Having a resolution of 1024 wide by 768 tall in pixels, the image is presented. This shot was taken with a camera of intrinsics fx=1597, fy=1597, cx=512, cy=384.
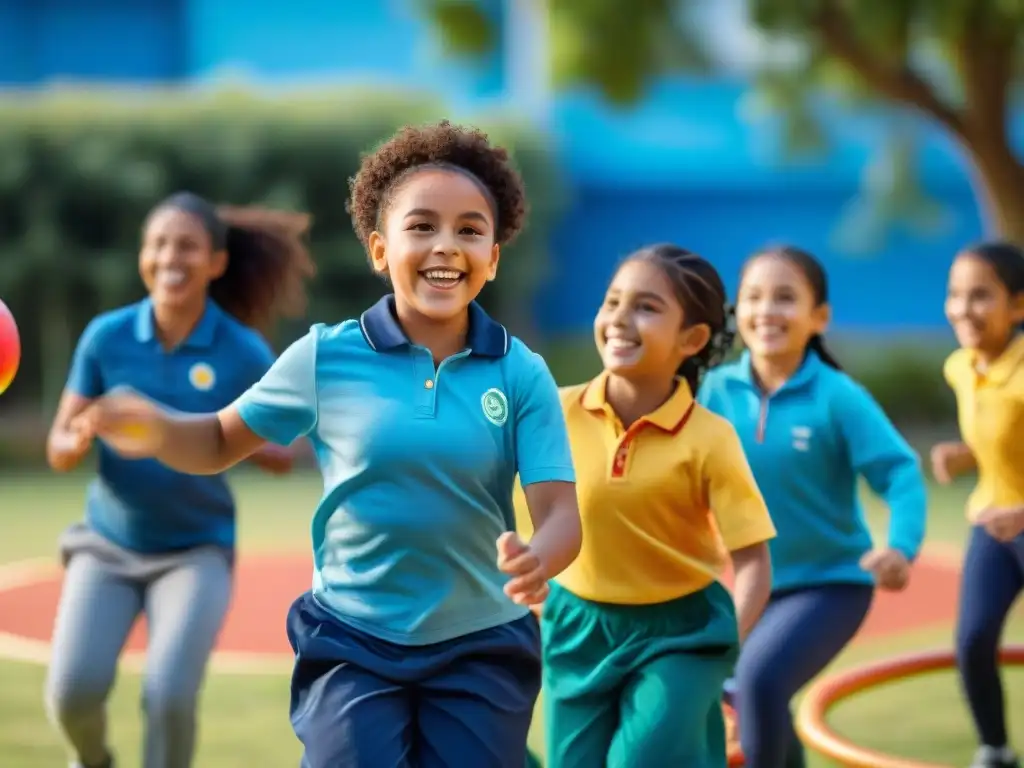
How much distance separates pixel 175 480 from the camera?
4.89m

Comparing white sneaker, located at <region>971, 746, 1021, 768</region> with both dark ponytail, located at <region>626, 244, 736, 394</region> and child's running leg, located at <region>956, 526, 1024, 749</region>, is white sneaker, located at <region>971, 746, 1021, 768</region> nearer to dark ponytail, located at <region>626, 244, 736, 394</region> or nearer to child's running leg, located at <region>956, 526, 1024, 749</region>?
child's running leg, located at <region>956, 526, 1024, 749</region>

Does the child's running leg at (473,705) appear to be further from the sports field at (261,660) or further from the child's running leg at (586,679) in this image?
the sports field at (261,660)

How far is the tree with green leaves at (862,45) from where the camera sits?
12656 mm

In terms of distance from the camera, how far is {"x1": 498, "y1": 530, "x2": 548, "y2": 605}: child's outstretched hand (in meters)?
2.83

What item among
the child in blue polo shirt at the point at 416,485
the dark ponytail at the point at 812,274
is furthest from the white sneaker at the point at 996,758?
the child in blue polo shirt at the point at 416,485

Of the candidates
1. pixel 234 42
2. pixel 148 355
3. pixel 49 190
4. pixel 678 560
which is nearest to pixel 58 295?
pixel 49 190

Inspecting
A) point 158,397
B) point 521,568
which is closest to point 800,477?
point 158,397

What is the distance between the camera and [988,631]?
18.0 feet

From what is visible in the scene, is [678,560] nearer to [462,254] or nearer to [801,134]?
[462,254]

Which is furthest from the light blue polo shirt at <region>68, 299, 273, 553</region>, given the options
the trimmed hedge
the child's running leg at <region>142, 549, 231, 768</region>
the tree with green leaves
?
the trimmed hedge

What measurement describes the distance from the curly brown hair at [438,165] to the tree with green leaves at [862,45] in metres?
9.66

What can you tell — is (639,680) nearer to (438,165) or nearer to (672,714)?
(672,714)

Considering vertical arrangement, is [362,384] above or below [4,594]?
above

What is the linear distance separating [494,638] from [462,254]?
0.79 m
